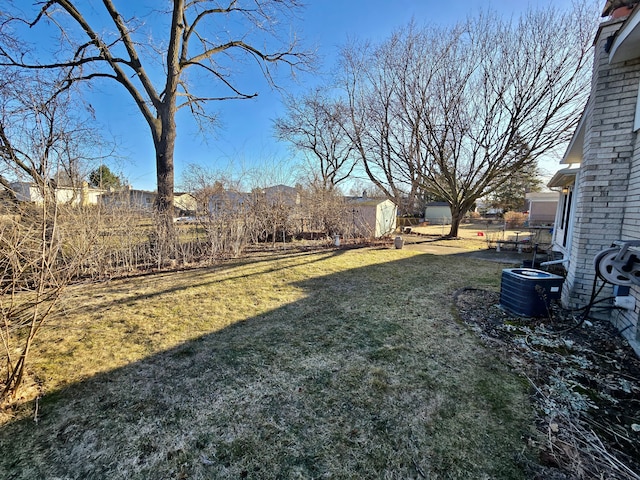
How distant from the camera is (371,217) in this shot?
42.9ft

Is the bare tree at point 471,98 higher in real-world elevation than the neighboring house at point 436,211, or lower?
higher

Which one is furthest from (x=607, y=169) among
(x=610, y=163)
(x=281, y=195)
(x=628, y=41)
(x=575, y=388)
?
(x=281, y=195)

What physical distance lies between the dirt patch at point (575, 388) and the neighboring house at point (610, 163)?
0.53 metres

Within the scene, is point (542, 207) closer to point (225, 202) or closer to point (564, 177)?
point (564, 177)

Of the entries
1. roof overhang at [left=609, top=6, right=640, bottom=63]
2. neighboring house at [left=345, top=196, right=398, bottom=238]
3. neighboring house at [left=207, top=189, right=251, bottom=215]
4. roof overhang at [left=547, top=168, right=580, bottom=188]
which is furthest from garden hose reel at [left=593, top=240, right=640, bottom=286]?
neighboring house at [left=345, top=196, right=398, bottom=238]

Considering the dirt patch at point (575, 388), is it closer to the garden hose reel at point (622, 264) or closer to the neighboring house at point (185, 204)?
the garden hose reel at point (622, 264)

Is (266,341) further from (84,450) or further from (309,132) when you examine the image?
(309,132)

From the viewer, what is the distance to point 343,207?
37.5 feet

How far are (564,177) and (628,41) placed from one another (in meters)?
6.43

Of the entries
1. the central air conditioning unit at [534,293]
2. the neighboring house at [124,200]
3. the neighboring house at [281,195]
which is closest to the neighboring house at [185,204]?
the neighboring house at [124,200]

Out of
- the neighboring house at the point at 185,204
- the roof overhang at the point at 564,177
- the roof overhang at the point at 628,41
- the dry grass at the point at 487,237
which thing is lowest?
the dry grass at the point at 487,237

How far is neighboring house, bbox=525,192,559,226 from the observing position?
76.5ft

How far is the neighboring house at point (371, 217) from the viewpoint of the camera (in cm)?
1211

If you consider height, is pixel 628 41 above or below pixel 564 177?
above
